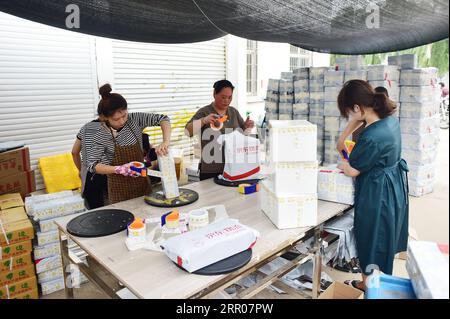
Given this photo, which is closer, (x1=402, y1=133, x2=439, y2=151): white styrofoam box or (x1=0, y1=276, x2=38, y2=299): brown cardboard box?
(x1=0, y1=276, x2=38, y2=299): brown cardboard box

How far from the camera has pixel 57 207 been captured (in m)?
2.61

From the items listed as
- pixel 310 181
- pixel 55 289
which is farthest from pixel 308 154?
pixel 55 289

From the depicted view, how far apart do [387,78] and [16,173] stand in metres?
4.47

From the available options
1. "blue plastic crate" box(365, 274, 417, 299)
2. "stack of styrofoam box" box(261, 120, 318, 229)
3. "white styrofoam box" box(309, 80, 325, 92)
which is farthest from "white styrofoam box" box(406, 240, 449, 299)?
"white styrofoam box" box(309, 80, 325, 92)

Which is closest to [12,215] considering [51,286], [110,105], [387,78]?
[51,286]

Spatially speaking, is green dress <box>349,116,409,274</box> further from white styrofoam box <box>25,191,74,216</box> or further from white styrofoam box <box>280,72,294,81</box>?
white styrofoam box <box>280,72,294,81</box>

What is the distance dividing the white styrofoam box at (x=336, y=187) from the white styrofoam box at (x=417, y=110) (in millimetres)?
2816

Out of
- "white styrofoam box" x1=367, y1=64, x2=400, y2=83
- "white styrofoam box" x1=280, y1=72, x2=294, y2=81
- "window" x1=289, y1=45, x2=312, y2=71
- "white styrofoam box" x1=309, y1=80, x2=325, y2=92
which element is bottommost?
"white styrofoam box" x1=309, y1=80, x2=325, y2=92

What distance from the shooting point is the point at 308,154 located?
68.0 inches

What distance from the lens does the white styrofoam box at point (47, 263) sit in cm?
247

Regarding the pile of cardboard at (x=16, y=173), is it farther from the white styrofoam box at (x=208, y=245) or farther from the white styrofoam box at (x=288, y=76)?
the white styrofoam box at (x=288, y=76)

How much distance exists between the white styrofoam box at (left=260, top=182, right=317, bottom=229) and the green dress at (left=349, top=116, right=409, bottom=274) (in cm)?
43

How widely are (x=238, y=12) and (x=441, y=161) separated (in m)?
1.49

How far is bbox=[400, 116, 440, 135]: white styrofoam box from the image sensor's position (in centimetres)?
427
